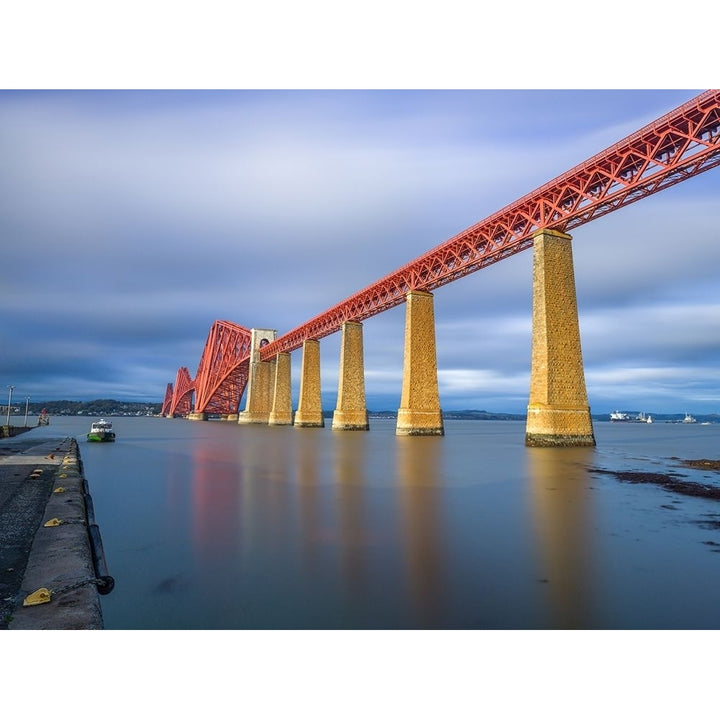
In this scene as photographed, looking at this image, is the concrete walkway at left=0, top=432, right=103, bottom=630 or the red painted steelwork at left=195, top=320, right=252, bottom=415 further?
the red painted steelwork at left=195, top=320, right=252, bottom=415

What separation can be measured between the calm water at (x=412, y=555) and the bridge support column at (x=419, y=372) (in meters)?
22.7

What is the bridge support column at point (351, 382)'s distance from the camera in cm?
5050

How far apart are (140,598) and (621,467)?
64.9 feet

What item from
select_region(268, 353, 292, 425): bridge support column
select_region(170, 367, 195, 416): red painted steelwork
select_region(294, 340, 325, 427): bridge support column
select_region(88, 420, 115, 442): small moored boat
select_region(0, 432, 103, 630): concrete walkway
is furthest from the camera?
select_region(170, 367, 195, 416): red painted steelwork

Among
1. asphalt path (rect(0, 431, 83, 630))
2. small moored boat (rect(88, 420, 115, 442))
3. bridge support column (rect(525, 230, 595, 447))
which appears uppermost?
bridge support column (rect(525, 230, 595, 447))

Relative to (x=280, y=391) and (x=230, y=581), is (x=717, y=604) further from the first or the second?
(x=280, y=391)

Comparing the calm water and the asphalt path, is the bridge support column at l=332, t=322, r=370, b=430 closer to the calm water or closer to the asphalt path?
the asphalt path

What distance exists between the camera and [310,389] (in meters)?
63.7

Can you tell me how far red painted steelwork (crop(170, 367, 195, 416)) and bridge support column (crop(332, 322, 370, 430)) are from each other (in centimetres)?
11208

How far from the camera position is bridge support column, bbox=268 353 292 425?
252 ft

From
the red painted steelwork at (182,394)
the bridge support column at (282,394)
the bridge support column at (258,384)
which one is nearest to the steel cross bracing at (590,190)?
the bridge support column at (282,394)

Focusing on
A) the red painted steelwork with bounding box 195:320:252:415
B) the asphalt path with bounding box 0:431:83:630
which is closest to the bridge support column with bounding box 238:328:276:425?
the red painted steelwork with bounding box 195:320:252:415

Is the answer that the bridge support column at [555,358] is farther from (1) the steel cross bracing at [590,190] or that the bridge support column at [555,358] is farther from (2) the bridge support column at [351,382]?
(2) the bridge support column at [351,382]

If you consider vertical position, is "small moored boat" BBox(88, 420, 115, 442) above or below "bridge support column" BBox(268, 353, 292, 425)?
below
